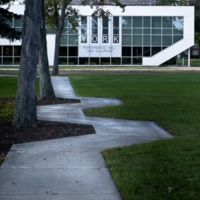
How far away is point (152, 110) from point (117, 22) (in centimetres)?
5109

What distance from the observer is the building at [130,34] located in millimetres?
66375

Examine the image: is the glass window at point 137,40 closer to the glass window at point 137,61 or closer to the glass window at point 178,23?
the glass window at point 137,61

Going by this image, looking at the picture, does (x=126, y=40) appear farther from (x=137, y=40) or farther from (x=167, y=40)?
(x=167, y=40)

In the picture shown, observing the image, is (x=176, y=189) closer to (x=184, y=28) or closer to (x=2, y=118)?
(x=2, y=118)

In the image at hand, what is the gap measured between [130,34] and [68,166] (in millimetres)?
59595

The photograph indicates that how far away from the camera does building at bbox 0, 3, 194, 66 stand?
218 feet

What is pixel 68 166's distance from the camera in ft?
26.3

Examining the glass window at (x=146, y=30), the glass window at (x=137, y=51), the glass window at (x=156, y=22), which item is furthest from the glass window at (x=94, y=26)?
the glass window at (x=156, y=22)

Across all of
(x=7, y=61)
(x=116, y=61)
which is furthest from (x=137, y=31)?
(x=7, y=61)

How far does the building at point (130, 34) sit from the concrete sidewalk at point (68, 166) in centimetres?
5388

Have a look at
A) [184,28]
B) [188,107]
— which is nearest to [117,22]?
[184,28]

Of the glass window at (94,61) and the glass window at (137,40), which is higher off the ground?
the glass window at (137,40)

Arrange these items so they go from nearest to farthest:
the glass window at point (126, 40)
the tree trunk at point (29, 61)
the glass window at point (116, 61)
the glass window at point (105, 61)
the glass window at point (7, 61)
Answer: the tree trunk at point (29, 61)
the glass window at point (126, 40)
the glass window at point (7, 61)
the glass window at point (116, 61)
the glass window at point (105, 61)

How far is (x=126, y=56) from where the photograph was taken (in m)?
67.7
